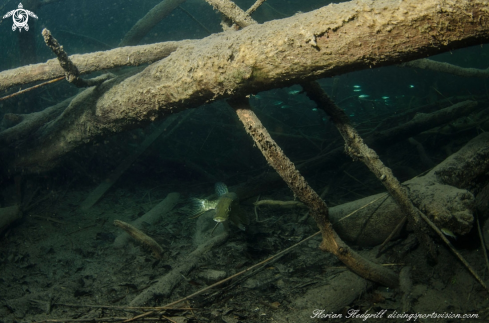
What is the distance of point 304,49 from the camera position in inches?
69.8

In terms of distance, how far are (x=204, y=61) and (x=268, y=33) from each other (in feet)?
2.04

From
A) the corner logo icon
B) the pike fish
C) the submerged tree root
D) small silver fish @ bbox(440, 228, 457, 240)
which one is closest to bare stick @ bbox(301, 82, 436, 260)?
small silver fish @ bbox(440, 228, 457, 240)

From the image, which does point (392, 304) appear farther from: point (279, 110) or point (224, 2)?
point (279, 110)

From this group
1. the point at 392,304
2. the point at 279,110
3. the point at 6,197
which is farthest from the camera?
the point at 279,110

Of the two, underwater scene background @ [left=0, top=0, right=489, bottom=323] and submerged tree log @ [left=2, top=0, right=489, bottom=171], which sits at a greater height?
submerged tree log @ [left=2, top=0, right=489, bottom=171]

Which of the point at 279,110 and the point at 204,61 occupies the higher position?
the point at 204,61

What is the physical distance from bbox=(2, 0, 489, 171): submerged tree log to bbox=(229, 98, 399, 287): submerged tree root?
306mm

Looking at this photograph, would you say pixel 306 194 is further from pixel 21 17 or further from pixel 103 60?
pixel 21 17

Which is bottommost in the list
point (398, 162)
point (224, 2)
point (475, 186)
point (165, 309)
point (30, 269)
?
point (398, 162)

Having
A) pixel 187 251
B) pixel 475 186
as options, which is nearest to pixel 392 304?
pixel 475 186

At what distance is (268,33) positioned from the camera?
6.31 ft

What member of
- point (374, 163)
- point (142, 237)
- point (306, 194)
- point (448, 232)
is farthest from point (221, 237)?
point (448, 232)

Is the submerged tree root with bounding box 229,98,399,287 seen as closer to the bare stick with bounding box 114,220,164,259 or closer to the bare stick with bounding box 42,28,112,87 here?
the bare stick with bounding box 42,28,112,87

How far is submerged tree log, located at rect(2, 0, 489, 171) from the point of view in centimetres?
145
